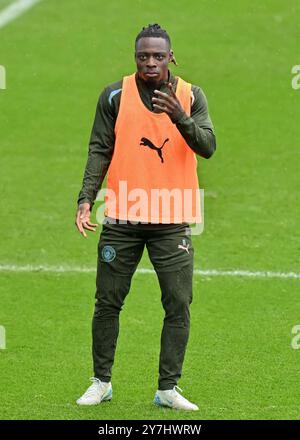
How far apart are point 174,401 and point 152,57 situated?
2.32m

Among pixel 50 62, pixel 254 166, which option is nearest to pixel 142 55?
pixel 254 166

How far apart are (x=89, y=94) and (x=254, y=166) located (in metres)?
3.59

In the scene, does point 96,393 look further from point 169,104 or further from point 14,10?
point 14,10

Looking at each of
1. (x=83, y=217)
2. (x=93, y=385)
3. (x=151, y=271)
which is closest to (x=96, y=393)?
(x=93, y=385)

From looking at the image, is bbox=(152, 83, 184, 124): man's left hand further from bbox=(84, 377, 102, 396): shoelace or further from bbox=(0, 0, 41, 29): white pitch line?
bbox=(0, 0, 41, 29): white pitch line

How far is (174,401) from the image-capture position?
8.75m

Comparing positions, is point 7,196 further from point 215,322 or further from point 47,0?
point 47,0

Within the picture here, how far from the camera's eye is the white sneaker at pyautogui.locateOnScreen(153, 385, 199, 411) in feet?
28.7

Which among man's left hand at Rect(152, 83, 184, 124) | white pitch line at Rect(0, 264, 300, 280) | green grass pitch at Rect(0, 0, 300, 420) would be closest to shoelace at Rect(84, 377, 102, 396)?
green grass pitch at Rect(0, 0, 300, 420)

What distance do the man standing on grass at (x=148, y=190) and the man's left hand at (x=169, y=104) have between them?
25cm

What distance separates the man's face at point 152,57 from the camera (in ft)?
27.5

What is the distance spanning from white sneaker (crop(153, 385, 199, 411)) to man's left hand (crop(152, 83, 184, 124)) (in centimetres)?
191

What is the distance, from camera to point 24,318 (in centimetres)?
1090

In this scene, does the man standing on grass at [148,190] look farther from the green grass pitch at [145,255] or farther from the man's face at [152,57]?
the green grass pitch at [145,255]
